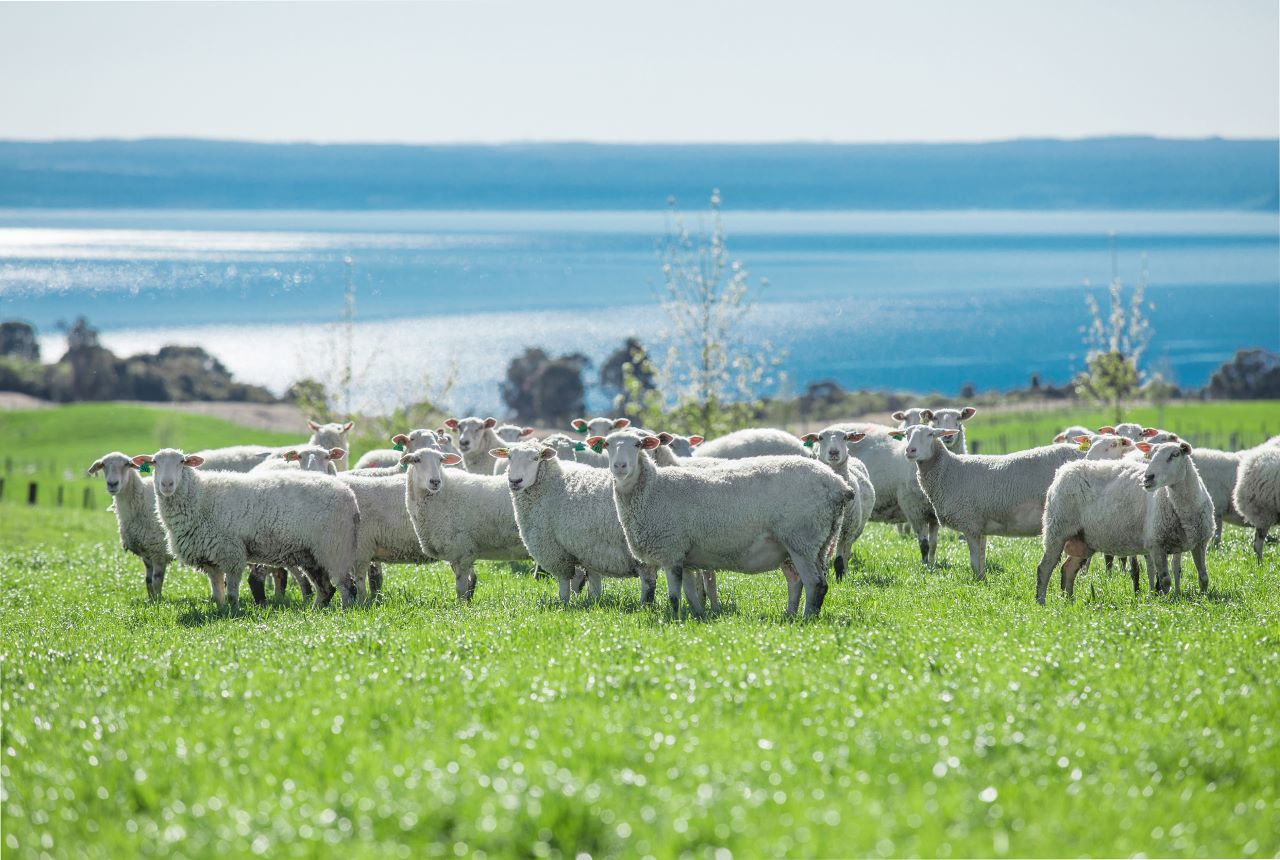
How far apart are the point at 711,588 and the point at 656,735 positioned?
7.32 m

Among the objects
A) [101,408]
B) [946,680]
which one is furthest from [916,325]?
[946,680]

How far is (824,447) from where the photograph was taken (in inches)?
692

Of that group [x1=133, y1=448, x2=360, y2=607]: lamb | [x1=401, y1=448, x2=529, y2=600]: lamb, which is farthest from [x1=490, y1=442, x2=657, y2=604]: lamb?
[x1=133, y1=448, x2=360, y2=607]: lamb

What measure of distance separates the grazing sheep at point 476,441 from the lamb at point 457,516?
2.64 meters

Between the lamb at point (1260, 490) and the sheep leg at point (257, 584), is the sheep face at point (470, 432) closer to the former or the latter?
the sheep leg at point (257, 584)

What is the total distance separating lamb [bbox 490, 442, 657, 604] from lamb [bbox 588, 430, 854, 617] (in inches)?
26.6

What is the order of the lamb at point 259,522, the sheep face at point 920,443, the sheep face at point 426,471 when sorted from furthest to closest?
the sheep face at point 920,443, the sheep face at point 426,471, the lamb at point 259,522

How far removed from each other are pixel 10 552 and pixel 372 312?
165 metres

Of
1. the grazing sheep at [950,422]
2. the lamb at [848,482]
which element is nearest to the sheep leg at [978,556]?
the lamb at [848,482]

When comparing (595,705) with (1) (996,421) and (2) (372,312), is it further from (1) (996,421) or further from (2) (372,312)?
(2) (372,312)

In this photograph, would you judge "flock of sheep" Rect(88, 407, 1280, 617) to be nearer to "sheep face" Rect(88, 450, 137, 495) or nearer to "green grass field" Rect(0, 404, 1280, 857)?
"sheep face" Rect(88, 450, 137, 495)

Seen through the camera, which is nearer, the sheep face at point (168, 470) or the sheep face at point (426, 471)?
the sheep face at point (168, 470)

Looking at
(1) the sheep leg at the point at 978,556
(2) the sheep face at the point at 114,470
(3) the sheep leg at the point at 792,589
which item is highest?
(2) the sheep face at the point at 114,470

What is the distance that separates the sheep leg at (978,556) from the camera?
53.8ft
